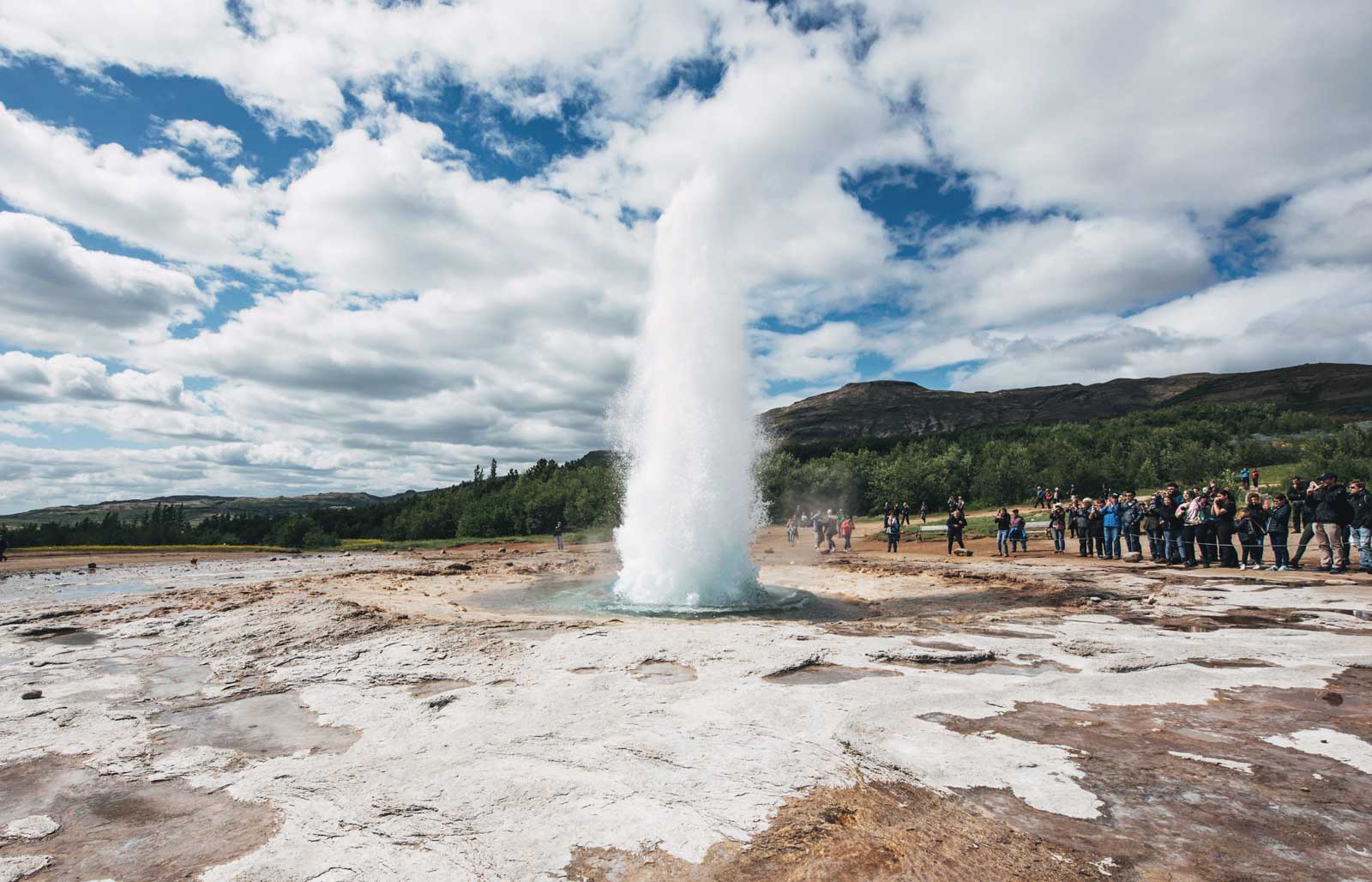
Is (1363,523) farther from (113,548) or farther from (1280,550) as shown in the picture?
(113,548)

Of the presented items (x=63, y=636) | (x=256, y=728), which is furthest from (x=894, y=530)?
(x=63, y=636)

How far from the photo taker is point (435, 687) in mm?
6402

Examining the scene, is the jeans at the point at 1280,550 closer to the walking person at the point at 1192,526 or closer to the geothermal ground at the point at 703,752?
the walking person at the point at 1192,526

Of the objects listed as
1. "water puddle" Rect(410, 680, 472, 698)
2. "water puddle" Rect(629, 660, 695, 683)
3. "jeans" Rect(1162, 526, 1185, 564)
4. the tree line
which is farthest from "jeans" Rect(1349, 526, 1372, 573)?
the tree line

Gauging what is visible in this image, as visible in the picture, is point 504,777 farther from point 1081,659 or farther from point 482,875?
point 1081,659

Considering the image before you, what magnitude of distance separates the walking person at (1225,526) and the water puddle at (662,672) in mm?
16181

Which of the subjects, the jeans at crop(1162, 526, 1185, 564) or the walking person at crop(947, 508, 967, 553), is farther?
the walking person at crop(947, 508, 967, 553)

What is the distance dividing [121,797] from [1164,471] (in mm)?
63971

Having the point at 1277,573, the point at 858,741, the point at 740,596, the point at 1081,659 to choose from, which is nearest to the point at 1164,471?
the point at 1277,573

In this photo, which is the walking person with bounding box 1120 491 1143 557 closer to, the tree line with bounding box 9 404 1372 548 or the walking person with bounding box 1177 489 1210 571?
the walking person with bounding box 1177 489 1210 571

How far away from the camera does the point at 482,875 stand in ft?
9.70

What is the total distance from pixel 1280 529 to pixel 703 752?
17.1m

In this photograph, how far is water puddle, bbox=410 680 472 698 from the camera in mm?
6160

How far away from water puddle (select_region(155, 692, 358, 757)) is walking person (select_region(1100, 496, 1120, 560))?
892 inches
